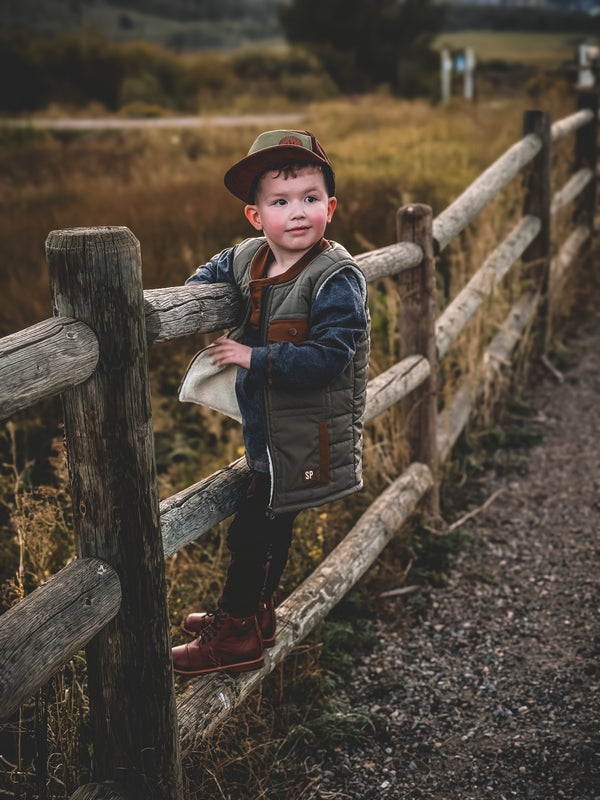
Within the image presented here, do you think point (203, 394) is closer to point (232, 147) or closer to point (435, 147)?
point (435, 147)

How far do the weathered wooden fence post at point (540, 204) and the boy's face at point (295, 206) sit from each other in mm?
3679

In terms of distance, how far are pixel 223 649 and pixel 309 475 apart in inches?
25.3

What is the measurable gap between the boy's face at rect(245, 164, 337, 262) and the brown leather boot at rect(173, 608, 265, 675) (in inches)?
43.6

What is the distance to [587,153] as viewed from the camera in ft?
23.6

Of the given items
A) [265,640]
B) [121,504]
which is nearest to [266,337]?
[121,504]

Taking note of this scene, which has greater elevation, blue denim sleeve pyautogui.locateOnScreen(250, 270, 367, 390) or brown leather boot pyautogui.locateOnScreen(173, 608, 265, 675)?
blue denim sleeve pyautogui.locateOnScreen(250, 270, 367, 390)

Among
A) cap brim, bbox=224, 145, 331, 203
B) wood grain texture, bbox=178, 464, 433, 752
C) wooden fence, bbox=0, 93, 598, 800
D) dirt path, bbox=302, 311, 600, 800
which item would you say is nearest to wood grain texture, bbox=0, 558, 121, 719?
wooden fence, bbox=0, 93, 598, 800

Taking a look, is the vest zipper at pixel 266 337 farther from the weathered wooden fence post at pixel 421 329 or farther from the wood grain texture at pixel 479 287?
the wood grain texture at pixel 479 287

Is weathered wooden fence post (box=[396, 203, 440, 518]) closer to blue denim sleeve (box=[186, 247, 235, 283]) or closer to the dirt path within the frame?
the dirt path

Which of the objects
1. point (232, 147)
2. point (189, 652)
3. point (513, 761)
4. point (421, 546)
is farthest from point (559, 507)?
point (232, 147)

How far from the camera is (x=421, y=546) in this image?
369 centimetres

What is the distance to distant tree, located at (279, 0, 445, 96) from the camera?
3612 cm

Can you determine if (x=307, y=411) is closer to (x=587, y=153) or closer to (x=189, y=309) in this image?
(x=189, y=309)

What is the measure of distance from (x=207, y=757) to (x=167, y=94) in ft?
102
